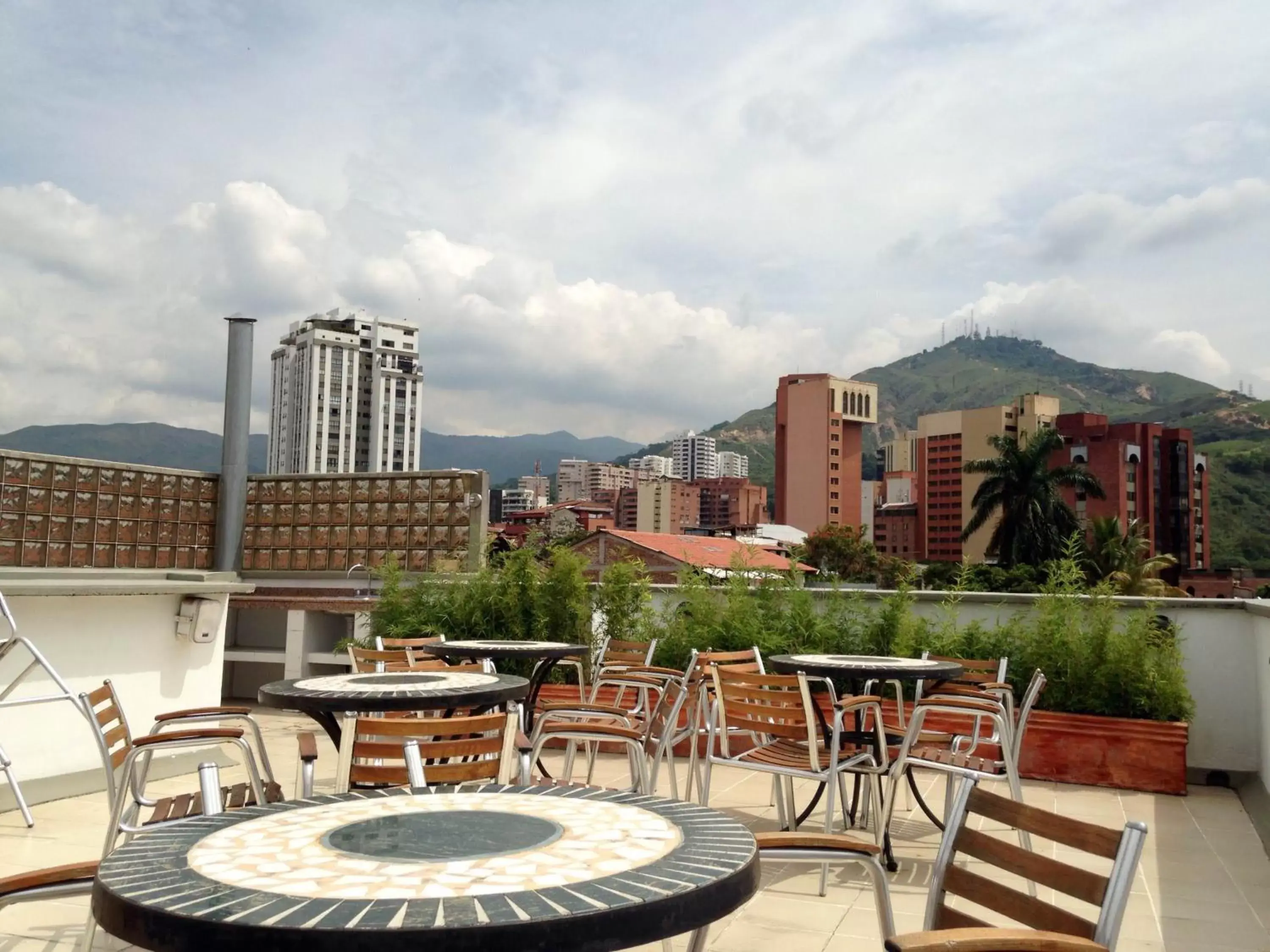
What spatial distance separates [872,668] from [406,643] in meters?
2.74

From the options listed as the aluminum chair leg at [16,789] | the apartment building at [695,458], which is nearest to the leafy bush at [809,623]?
the aluminum chair leg at [16,789]

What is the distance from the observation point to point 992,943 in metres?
1.53

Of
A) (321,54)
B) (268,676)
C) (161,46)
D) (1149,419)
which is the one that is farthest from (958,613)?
(1149,419)

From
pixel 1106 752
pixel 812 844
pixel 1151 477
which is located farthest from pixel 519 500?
pixel 812 844

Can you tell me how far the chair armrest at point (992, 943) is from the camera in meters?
1.50

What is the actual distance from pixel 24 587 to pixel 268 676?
5077mm

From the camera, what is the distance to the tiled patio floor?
350 cm

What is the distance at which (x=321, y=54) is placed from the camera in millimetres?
9289

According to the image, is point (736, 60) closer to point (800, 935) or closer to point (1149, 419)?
point (800, 935)

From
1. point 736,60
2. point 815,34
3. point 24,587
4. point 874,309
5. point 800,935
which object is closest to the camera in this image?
point 800,935

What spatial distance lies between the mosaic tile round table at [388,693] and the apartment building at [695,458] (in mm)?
181076

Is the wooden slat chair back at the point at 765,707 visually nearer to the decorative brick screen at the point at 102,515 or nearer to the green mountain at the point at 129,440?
the decorative brick screen at the point at 102,515

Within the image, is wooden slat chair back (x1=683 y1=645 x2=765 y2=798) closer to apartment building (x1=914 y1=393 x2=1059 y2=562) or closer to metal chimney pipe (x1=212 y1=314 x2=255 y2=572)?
metal chimney pipe (x1=212 y1=314 x2=255 y2=572)

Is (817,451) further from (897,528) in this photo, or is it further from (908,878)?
(908,878)
